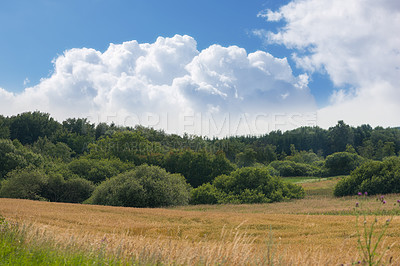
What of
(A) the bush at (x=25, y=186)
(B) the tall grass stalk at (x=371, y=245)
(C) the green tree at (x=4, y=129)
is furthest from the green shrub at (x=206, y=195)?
(C) the green tree at (x=4, y=129)

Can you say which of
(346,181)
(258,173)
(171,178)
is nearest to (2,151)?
(171,178)

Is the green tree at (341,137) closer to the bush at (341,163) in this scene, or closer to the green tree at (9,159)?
the bush at (341,163)

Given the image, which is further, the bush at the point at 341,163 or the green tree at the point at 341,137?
the green tree at the point at 341,137

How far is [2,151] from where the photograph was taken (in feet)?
115

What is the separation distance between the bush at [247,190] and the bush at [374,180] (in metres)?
3.33

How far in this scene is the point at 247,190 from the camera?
84.6 ft

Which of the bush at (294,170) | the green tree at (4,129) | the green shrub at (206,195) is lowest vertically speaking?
the green shrub at (206,195)

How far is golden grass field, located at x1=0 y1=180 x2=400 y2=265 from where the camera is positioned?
598 centimetres

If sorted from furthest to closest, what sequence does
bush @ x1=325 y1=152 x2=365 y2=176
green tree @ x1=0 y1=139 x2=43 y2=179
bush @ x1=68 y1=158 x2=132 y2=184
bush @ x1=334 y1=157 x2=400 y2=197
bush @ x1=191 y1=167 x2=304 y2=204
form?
bush @ x1=325 y1=152 x2=365 y2=176 → green tree @ x1=0 y1=139 x2=43 y2=179 → bush @ x1=68 y1=158 x2=132 y2=184 → bush @ x1=191 y1=167 x2=304 y2=204 → bush @ x1=334 y1=157 x2=400 y2=197

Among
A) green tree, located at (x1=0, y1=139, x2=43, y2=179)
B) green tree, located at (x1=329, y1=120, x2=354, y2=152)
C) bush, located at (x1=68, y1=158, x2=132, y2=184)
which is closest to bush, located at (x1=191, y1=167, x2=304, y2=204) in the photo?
bush, located at (x1=68, y1=158, x2=132, y2=184)

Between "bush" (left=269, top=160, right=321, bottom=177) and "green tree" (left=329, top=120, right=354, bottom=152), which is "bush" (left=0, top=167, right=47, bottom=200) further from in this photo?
"green tree" (left=329, top=120, right=354, bottom=152)

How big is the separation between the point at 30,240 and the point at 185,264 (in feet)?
11.1

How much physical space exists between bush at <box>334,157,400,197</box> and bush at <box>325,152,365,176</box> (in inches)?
1129

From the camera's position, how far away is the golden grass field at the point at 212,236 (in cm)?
598
